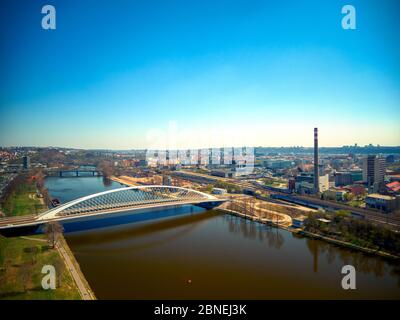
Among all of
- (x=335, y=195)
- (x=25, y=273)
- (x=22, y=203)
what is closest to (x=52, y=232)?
(x=25, y=273)

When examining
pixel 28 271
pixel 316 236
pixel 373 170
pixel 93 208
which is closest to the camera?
pixel 28 271

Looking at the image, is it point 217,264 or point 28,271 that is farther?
point 217,264

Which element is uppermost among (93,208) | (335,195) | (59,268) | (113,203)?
(93,208)

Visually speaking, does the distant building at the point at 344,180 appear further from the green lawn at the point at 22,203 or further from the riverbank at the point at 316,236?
the green lawn at the point at 22,203

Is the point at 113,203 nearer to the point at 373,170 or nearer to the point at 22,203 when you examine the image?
the point at 22,203

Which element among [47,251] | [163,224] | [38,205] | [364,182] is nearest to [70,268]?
[47,251]
